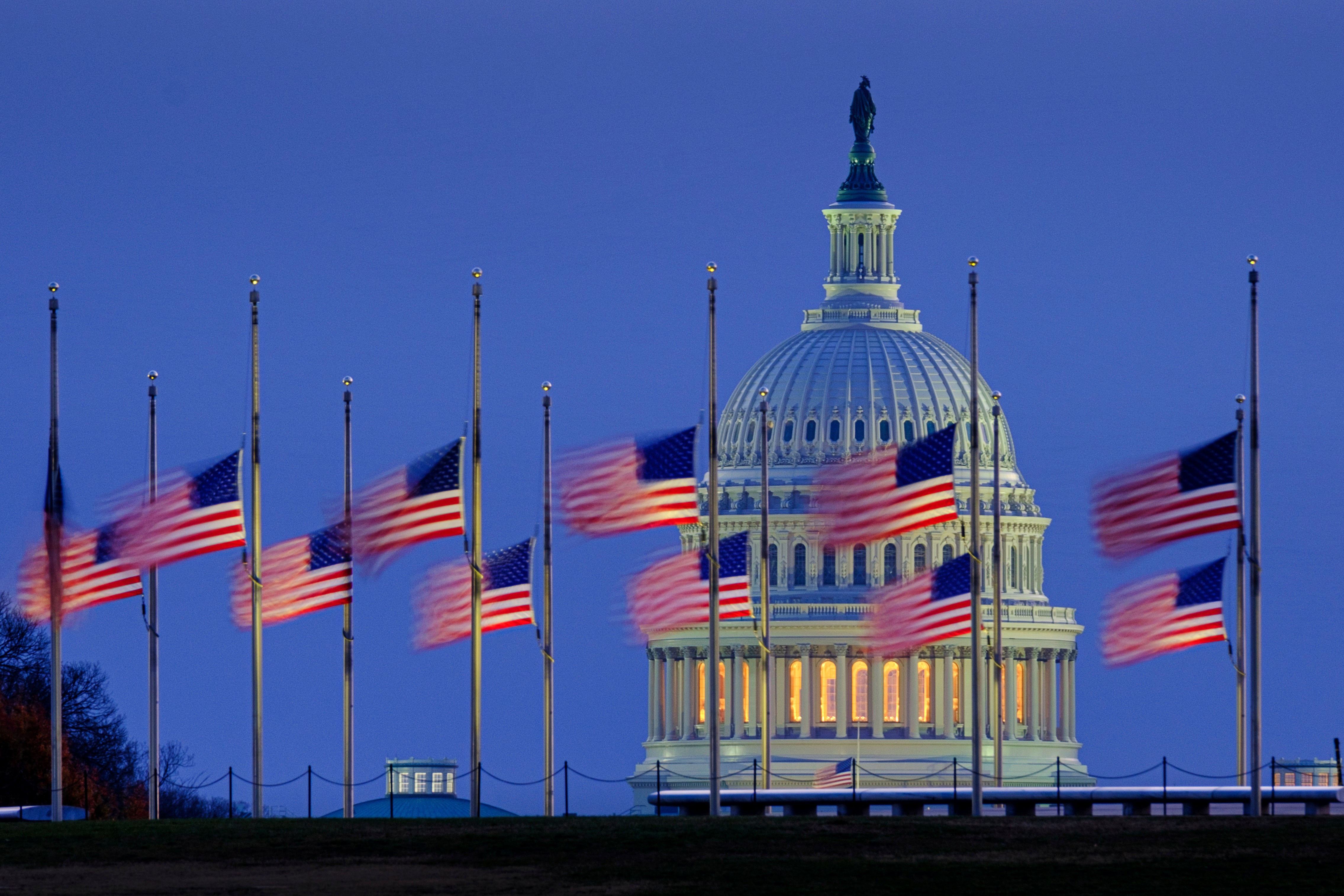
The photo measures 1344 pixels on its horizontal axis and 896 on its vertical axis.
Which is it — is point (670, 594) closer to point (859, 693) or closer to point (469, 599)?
point (469, 599)

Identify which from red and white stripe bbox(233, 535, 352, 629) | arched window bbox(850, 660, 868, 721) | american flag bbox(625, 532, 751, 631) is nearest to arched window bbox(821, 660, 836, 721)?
arched window bbox(850, 660, 868, 721)

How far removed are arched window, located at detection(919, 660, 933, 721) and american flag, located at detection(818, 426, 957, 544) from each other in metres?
110

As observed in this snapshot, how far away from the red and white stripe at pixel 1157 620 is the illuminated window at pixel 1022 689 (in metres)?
111

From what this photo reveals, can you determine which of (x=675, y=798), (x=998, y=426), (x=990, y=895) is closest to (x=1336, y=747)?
(x=998, y=426)

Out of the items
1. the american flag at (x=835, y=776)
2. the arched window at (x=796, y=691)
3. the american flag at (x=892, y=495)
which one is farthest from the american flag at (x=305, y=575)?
the arched window at (x=796, y=691)

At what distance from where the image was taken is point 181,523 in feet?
277

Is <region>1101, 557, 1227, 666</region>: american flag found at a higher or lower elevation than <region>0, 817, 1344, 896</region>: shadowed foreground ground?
higher

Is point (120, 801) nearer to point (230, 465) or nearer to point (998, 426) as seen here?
point (998, 426)

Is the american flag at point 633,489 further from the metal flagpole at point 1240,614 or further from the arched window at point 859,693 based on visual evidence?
the arched window at point 859,693

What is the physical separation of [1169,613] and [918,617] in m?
5.73

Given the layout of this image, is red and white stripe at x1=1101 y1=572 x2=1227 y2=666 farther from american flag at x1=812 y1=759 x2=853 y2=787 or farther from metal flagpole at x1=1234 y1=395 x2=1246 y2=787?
american flag at x1=812 y1=759 x2=853 y2=787

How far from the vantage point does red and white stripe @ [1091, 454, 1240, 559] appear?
8225 cm

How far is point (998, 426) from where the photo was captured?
373 ft

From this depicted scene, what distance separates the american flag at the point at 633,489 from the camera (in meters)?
86.4
